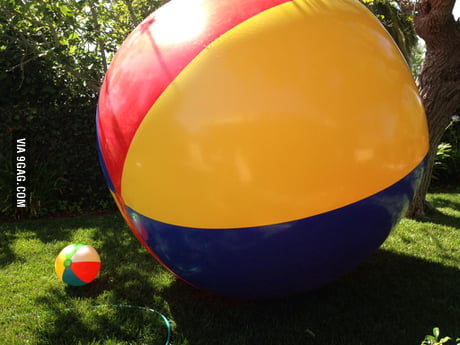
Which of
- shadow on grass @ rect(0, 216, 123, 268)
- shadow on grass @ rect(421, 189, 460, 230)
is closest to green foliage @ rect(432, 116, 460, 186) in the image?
shadow on grass @ rect(421, 189, 460, 230)

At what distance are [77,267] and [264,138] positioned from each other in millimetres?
2041

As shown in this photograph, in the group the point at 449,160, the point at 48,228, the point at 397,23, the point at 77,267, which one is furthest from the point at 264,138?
the point at 397,23

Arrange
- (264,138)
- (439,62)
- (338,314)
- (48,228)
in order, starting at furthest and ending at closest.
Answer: (48,228) → (439,62) → (338,314) → (264,138)

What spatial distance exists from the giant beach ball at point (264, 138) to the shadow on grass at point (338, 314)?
34 cm

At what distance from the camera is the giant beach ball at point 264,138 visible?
7.28 feet

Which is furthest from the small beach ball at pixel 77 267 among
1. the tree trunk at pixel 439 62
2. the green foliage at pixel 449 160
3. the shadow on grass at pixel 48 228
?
the green foliage at pixel 449 160

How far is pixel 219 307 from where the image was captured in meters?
3.05

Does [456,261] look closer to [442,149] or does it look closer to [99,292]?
[99,292]

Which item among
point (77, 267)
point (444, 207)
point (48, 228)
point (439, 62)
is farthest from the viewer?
point (444, 207)

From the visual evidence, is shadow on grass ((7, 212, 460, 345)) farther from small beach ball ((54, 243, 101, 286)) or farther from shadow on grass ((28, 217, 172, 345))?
small beach ball ((54, 243, 101, 286))

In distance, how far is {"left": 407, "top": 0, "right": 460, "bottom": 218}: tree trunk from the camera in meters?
4.52

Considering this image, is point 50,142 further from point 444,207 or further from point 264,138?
point 444,207

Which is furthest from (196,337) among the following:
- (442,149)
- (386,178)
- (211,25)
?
(442,149)

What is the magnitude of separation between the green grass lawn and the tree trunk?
1599 millimetres
